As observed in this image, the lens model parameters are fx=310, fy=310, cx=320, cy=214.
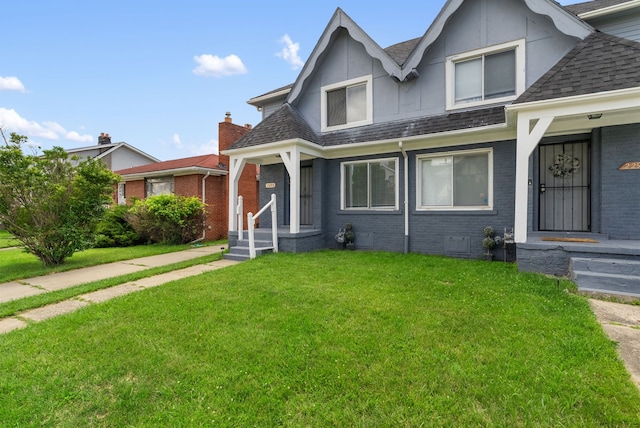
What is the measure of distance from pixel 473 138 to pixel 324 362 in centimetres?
698

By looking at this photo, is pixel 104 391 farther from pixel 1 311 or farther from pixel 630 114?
pixel 630 114

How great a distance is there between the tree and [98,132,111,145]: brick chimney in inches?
710

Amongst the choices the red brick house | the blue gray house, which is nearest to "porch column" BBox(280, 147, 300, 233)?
the blue gray house

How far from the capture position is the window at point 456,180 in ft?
25.7

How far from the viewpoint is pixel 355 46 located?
981 cm

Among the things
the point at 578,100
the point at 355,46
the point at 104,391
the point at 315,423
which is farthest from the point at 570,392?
the point at 355,46

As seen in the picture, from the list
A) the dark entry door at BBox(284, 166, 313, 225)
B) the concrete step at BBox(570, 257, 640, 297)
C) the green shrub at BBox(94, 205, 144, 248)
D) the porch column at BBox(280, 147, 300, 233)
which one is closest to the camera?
the concrete step at BBox(570, 257, 640, 297)

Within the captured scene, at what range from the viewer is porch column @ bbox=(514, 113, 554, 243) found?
5.90 meters

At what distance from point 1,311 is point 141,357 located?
3467 mm

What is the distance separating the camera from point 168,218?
483 inches

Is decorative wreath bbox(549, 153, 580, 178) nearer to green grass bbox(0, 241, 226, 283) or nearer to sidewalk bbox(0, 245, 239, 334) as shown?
sidewalk bbox(0, 245, 239, 334)

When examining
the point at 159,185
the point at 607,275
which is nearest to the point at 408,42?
the point at 607,275

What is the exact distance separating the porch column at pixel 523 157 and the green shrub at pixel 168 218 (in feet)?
36.9

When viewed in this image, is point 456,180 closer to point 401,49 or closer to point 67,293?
point 401,49
